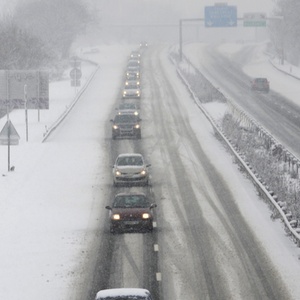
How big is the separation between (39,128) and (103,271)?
3126cm

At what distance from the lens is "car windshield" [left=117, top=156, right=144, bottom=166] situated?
3691 cm

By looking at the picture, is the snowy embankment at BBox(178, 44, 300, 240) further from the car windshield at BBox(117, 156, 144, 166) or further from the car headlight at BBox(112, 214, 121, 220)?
the car headlight at BBox(112, 214, 121, 220)

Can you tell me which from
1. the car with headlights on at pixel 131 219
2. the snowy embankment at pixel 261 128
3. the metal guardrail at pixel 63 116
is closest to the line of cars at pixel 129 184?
the car with headlights on at pixel 131 219

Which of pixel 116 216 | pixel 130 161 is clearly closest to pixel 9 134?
pixel 130 161

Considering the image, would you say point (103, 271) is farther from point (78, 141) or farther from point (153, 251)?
point (78, 141)

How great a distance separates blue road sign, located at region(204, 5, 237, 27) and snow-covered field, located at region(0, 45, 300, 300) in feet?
156

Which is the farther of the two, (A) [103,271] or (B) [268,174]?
(B) [268,174]

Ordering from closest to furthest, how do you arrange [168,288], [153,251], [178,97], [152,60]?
[168,288] < [153,251] < [178,97] < [152,60]

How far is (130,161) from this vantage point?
1459 inches

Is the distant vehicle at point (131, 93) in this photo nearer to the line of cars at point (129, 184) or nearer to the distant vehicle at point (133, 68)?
the line of cars at point (129, 184)

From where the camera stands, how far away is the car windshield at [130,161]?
3691 cm

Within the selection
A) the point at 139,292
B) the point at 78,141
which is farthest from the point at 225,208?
the point at 78,141

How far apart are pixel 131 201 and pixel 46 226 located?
302cm

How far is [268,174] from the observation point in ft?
122
